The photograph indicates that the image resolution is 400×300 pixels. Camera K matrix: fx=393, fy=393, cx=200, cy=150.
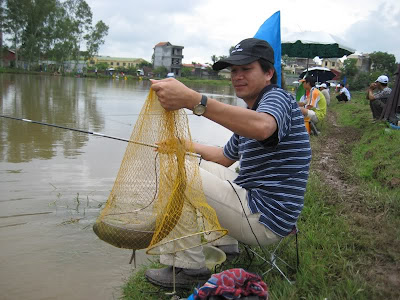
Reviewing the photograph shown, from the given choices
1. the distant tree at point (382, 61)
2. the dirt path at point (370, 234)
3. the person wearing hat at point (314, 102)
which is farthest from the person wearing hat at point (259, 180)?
the distant tree at point (382, 61)

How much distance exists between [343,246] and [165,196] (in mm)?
1470

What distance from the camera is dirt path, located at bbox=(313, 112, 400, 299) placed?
235 centimetres

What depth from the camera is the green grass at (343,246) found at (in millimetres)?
2350

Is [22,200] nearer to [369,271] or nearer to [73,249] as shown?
[73,249]

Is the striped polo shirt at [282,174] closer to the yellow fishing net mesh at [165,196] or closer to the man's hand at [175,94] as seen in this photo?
the yellow fishing net mesh at [165,196]

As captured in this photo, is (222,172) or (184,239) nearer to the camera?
(184,239)

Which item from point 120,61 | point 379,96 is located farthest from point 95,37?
point 379,96

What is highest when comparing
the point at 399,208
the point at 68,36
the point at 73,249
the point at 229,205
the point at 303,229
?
the point at 68,36

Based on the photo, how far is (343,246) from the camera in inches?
115

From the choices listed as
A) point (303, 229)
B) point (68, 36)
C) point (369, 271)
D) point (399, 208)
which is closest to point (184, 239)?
point (369, 271)

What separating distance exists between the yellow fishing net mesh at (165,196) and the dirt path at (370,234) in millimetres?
989

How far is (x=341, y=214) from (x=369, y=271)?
1.20 m

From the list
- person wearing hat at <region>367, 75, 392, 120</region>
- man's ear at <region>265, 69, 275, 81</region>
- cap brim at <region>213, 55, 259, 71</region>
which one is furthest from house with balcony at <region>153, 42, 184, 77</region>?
cap brim at <region>213, 55, 259, 71</region>

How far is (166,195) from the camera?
2340 mm
